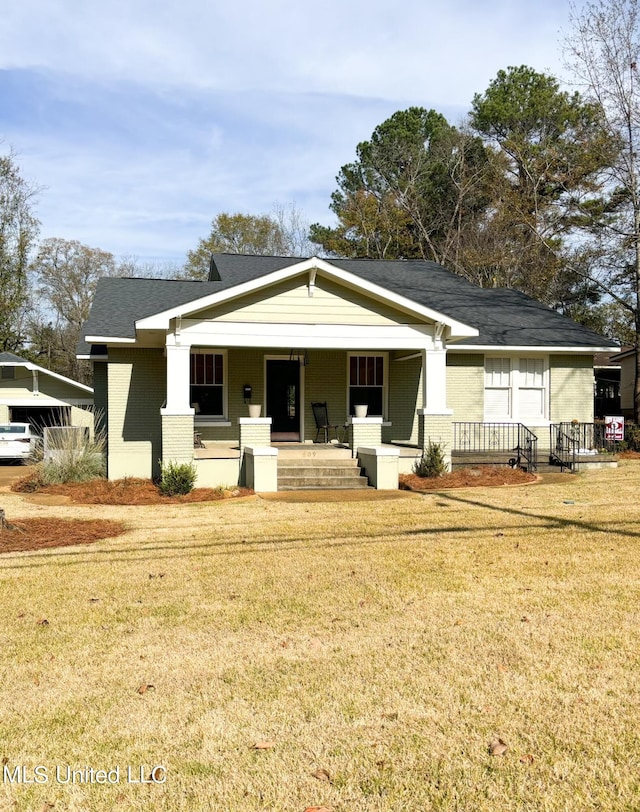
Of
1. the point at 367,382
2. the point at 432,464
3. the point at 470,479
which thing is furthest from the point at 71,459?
the point at 470,479

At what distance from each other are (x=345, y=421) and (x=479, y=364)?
3.94m

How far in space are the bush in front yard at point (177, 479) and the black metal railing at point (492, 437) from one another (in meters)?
7.43

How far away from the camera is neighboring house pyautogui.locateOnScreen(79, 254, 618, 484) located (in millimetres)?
14555

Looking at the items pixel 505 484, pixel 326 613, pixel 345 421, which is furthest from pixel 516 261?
pixel 326 613

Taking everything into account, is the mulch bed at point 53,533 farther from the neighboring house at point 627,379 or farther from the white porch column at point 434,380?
the neighboring house at point 627,379

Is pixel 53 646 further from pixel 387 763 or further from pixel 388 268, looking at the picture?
pixel 388 268

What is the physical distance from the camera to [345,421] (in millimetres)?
18234

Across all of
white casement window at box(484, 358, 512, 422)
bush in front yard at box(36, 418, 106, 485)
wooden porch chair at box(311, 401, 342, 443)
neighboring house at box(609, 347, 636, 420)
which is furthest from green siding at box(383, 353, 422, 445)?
neighboring house at box(609, 347, 636, 420)

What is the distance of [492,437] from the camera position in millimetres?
18672

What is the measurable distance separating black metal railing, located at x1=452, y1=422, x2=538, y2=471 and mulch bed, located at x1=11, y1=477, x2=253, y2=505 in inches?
269

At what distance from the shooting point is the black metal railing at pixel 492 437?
18266mm

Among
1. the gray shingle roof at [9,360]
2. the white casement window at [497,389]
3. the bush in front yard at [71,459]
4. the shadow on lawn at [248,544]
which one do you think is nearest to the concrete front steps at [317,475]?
the bush in front yard at [71,459]

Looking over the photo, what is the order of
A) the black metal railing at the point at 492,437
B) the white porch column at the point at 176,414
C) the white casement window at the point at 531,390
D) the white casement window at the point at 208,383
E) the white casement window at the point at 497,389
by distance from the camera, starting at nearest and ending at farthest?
1. the white porch column at the point at 176,414
2. the white casement window at the point at 208,383
3. the black metal railing at the point at 492,437
4. the white casement window at the point at 497,389
5. the white casement window at the point at 531,390

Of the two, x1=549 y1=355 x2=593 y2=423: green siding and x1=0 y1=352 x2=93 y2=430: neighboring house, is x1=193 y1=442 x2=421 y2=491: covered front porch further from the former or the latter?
x1=0 y1=352 x2=93 y2=430: neighboring house
